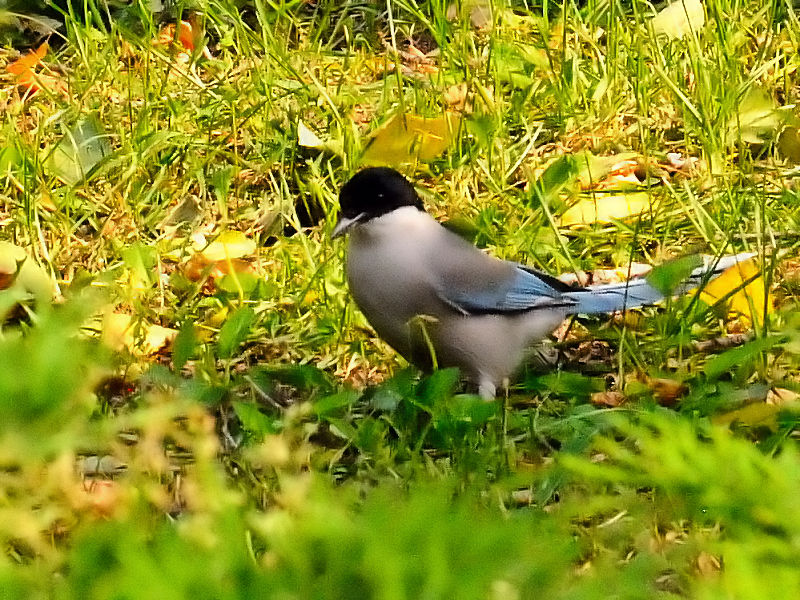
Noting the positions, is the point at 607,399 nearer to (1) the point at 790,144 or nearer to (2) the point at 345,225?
(2) the point at 345,225

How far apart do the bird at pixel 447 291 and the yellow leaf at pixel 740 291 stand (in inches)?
1.1

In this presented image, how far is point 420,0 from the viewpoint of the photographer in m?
4.49

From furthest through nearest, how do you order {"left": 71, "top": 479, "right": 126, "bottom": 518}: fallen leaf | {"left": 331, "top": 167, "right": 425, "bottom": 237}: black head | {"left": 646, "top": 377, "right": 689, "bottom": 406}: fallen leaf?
{"left": 331, "top": 167, "right": 425, "bottom": 237}: black head
{"left": 646, "top": 377, "right": 689, "bottom": 406}: fallen leaf
{"left": 71, "top": 479, "right": 126, "bottom": 518}: fallen leaf

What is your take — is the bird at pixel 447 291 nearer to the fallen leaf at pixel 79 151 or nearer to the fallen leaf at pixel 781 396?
the fallen leaf at pixel 781 396

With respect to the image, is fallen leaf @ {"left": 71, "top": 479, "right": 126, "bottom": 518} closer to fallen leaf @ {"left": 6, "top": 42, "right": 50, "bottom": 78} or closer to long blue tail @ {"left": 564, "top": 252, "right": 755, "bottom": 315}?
long blue tail @ {"left": 564, "top": 252, "right": 755, "bottom": 315}

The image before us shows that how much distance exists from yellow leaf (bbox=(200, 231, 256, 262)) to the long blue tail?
0.88 metres

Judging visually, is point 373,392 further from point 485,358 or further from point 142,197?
point 142,197

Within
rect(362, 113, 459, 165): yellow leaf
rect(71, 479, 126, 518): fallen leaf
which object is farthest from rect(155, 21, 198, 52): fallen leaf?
rect(71, 479, 126, 518): fallen leaf

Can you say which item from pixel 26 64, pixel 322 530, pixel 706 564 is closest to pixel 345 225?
pixel 706 564

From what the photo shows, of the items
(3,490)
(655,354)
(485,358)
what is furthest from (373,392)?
(3,490)

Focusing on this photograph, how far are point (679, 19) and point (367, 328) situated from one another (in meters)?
1.74

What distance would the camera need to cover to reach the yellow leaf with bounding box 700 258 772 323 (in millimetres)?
2592

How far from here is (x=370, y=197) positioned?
2.77 metres

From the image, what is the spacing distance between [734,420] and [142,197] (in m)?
1.88
